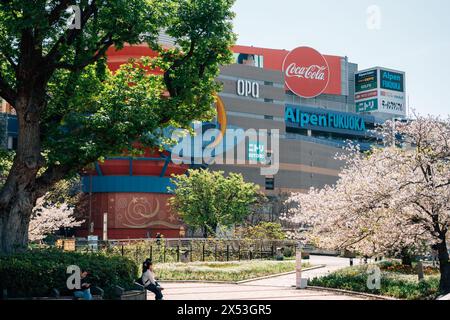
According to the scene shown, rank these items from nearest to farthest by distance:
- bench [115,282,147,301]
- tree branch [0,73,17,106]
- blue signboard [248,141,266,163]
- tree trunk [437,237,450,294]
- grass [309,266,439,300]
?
bench [115,282,147,301]
tree branch [0,73,17,106]
tree trunk [437,237,450,294]
grass [309,266,439,300]
blue signboard [248,141,266,163]

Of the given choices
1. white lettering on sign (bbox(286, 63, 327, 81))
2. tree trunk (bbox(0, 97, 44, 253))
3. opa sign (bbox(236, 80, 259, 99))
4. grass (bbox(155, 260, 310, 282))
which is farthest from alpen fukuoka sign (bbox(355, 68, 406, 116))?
tree trunk (bbox(0, 97, 44, 253))

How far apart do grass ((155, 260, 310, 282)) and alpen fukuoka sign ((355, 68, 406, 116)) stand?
89792 mm

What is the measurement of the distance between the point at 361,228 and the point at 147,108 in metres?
10.8

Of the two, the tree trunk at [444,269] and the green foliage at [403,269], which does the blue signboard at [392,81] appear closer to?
the green foliage at [403,269]

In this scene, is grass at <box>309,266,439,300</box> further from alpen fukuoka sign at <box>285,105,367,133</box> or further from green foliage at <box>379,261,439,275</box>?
alpen fukuoka sign at <box>285,105,367,133</box>

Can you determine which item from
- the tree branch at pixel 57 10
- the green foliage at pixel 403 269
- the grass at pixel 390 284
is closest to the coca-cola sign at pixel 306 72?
the green foliage at pixel 403 269

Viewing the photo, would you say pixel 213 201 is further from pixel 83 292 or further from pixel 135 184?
pixel 83 292

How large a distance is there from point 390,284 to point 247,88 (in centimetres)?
7064

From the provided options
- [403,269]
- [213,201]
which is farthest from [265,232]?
[403,269]

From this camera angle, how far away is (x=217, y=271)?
3406 cm

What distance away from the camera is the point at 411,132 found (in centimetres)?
2495

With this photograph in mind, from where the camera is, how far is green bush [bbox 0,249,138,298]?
1855 cm

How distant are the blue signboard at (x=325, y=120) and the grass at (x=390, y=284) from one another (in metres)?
84.0
